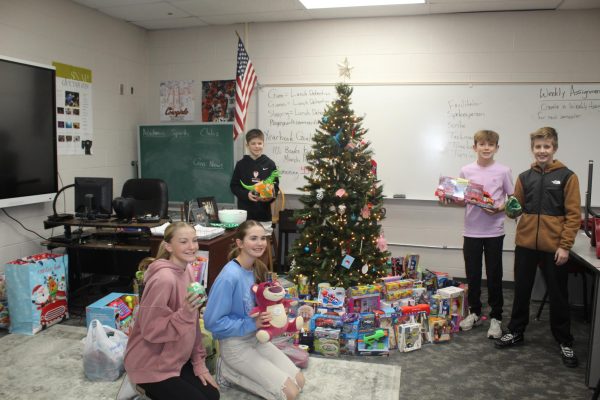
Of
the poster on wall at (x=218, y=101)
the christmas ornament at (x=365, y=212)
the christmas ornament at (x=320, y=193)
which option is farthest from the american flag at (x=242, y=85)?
the christmas ornament at (x=365, y=212)

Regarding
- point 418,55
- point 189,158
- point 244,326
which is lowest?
point 244,326

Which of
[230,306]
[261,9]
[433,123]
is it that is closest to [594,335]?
[230,306]

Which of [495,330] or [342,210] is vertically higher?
[342,210]

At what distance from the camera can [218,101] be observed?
211 inches

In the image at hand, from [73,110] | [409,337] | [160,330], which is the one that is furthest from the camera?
[73,110]

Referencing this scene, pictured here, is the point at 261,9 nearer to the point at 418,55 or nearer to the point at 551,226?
the point at 418,55

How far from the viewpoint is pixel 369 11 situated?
183 inches

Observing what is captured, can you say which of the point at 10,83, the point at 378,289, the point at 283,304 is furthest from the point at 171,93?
the point at 283,304

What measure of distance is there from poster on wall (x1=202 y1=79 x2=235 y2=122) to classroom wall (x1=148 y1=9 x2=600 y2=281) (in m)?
0.11

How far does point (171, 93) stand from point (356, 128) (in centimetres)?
271

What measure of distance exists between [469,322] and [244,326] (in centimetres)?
208

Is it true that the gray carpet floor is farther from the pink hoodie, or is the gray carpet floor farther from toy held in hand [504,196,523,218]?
the pink hoodie

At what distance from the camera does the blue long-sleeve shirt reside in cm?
238

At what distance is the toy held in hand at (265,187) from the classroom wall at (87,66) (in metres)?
1.86
